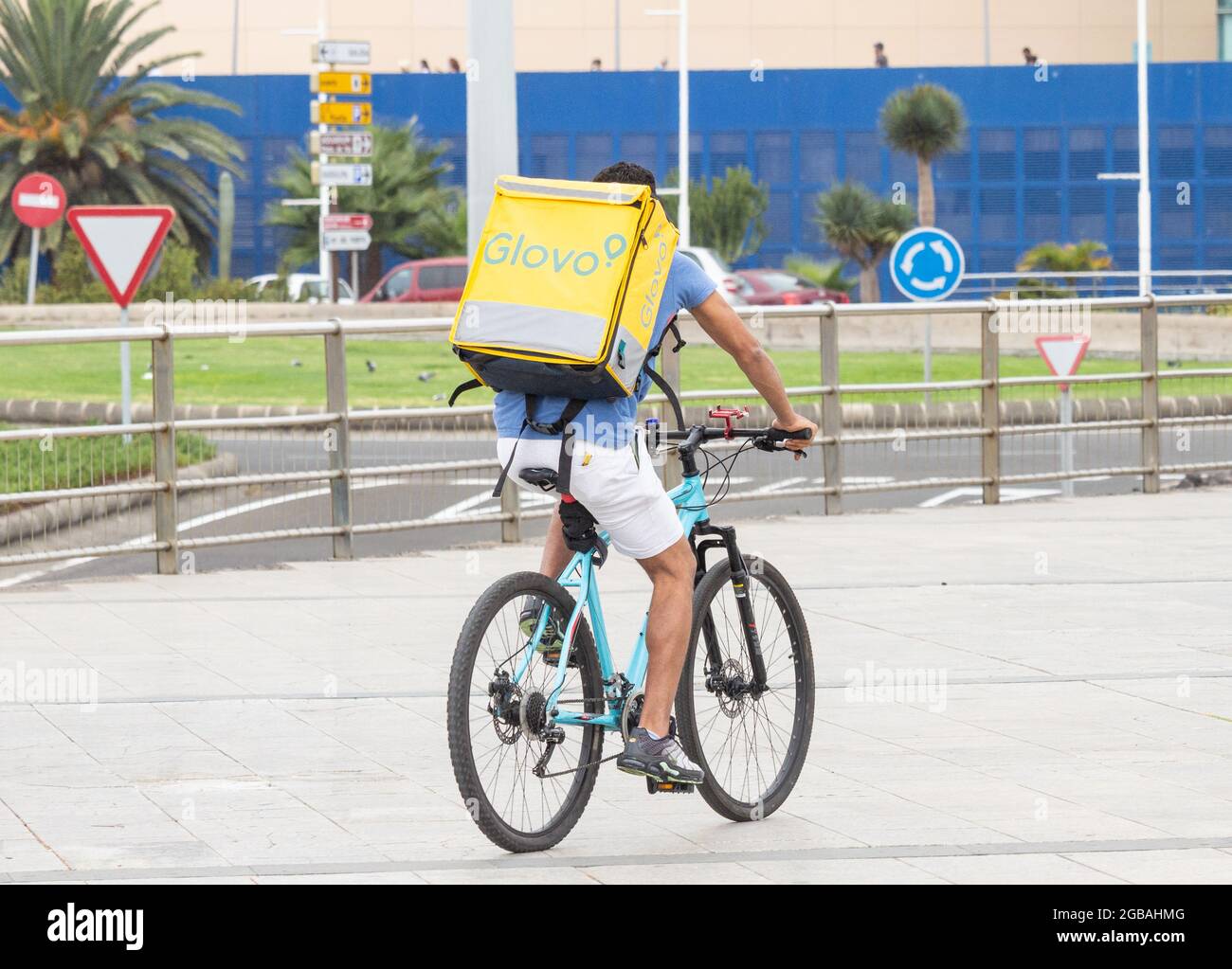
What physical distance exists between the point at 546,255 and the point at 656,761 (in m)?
1.30

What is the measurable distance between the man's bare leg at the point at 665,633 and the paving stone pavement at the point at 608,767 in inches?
14.6

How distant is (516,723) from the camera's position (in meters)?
5.52

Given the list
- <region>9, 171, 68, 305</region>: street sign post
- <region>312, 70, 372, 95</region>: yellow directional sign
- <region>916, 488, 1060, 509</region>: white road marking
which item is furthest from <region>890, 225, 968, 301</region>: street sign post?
<region>312, 70, 372, 95</region>: yellow directional sign

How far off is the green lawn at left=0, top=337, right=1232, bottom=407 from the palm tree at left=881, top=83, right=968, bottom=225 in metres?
18.2

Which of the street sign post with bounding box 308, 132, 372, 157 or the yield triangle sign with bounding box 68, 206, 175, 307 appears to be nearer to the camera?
the yield triangle sign with bounding box 68, 206, 175, 307

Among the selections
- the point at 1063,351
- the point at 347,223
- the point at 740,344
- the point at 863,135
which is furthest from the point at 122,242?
the point at 863,135

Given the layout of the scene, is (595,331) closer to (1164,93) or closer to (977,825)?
(977,825)

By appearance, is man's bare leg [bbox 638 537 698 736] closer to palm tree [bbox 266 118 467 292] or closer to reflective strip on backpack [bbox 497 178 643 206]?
reflective strip on backpack [bbox 497 178 643 206]

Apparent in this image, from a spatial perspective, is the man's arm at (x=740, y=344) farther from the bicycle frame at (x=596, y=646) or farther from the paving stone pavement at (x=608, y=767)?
the paving stone pavement at (x=608, y=767)

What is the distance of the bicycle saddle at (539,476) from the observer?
5.56 m

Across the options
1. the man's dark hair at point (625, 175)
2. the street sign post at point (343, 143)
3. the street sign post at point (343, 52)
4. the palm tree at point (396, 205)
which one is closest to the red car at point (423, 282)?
the street sign post at point (343, 143)

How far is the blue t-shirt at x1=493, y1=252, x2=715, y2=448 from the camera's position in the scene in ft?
18.2

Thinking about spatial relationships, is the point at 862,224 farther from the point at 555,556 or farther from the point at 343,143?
the point at 555,556

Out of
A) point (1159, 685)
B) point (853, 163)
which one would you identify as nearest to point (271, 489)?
point (1159, 685)
